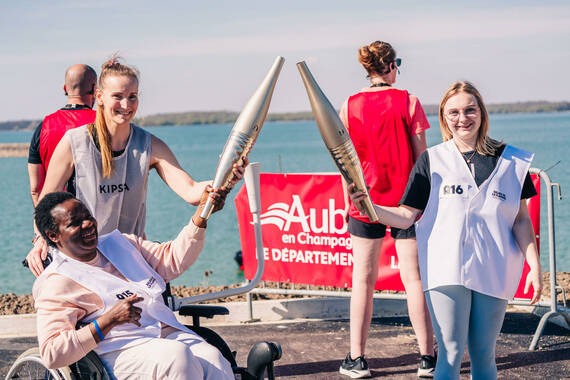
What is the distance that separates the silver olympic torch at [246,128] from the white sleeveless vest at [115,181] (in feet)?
2.56

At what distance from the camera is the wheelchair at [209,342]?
3346 millimetres

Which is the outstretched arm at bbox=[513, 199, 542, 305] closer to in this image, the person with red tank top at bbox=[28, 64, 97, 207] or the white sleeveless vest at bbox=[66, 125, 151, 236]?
the white sleeveless vest at bbox=[66, 125, 151, 236]

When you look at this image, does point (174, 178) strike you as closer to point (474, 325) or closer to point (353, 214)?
point (353, 214)

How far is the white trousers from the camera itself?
330 cm

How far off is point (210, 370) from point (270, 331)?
3.10 metres

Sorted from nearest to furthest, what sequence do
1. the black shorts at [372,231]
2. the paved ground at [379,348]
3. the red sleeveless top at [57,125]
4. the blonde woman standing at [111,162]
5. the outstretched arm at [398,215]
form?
the outstretched arm at [398,215] → the blonde woman standing at [111,162] → the red sleeveless top at [57,125] → the black shorts at [372,231] → the paved ground at [379,348]

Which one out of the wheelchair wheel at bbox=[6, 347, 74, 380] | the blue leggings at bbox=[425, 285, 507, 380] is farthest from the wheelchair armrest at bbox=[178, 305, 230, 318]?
the blue leggings at bbox=[425, 285, 507, 380]

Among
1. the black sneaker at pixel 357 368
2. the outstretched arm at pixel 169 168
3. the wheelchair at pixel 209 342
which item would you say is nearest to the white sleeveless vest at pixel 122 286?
the wheelchair at pixel 209 342

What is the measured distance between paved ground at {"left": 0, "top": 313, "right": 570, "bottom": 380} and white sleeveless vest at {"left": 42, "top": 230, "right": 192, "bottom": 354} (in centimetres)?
194

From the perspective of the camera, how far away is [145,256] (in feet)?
12.6

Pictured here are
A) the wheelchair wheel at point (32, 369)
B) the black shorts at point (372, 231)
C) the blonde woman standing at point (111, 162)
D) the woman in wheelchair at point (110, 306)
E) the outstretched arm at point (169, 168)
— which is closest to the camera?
the woman in wheelchair at point (110, 306)

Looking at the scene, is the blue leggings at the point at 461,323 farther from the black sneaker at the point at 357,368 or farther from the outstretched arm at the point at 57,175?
the outstretched arm at the point at 57,175

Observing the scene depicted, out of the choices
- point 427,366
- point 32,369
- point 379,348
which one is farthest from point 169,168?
point 379,348

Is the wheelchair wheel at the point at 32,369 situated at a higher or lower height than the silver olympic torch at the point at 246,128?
lower
